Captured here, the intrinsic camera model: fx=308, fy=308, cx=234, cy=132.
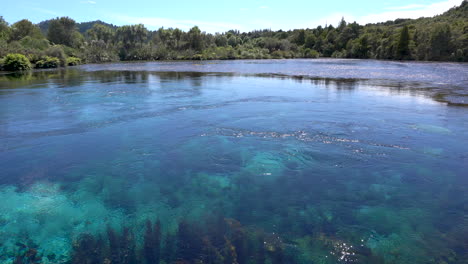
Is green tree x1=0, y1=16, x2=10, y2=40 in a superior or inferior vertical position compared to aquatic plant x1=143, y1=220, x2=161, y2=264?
superior

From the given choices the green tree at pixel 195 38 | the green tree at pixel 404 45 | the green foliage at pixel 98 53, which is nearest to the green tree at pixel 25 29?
the green foliage at pixel 98 53

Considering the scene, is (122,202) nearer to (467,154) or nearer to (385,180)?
(385,180)

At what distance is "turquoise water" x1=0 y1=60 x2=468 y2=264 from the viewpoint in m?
5.99

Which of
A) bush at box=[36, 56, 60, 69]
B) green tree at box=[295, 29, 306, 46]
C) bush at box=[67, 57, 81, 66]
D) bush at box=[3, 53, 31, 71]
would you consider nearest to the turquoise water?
bush at box=[3, 53, 31, 71]

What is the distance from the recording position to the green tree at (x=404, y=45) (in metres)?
86.7

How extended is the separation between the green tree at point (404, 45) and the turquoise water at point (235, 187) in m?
82.4

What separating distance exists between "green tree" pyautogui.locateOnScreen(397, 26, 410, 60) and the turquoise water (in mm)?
82378

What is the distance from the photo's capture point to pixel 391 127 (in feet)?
45.5

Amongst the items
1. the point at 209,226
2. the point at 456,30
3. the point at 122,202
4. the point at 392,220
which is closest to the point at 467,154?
the point at 392,220

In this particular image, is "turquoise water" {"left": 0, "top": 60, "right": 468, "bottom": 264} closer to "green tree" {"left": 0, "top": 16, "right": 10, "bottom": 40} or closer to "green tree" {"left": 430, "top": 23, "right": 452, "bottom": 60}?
"green tree" {"left": 430, "top": 23, "right": 452, "bottom": 60}

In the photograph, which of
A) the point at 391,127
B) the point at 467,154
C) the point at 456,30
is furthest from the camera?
the point at 456,30

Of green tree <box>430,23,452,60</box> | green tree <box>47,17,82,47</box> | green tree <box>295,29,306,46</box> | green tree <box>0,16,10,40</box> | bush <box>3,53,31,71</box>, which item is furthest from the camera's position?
green tree <box>295,29,306,46</box>

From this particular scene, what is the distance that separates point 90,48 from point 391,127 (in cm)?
9610

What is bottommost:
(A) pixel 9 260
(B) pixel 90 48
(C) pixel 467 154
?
(A) pixel 9 260
